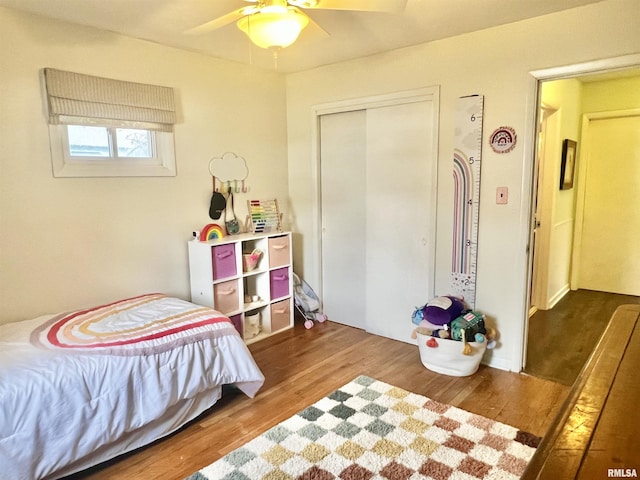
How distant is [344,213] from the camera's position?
383 centimetres

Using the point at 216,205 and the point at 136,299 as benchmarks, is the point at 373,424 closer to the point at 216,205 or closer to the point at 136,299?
the point at 136,299

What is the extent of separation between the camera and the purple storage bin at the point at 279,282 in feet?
12.1

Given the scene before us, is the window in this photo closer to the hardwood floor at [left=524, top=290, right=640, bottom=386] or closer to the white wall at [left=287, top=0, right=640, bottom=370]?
the white wall at [left=287, top=0, right=640, bottom=370]

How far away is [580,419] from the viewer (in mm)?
888

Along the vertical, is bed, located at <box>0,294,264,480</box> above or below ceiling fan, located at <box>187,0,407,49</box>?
below

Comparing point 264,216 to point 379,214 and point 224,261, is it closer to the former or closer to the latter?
point 224,261

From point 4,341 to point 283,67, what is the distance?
2913 millimetres

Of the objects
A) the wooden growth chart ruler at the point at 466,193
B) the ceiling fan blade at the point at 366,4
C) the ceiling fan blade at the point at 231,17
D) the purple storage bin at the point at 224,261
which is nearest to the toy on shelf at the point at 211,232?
the purple storage bin at the point at 224,261

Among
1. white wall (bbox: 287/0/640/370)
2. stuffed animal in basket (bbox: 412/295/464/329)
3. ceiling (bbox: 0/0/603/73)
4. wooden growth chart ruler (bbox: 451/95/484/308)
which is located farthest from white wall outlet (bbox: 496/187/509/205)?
ceiling (bbox: 0/0/603/73)

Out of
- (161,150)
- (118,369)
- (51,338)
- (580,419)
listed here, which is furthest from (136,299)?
(580,419)

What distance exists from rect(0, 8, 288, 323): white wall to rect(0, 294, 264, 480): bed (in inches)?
11.2

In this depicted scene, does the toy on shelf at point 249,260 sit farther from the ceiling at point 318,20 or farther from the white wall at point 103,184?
the ceiling at point 318,20

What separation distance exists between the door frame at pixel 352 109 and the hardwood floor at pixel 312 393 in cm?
72

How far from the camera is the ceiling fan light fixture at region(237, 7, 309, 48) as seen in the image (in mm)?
1822
